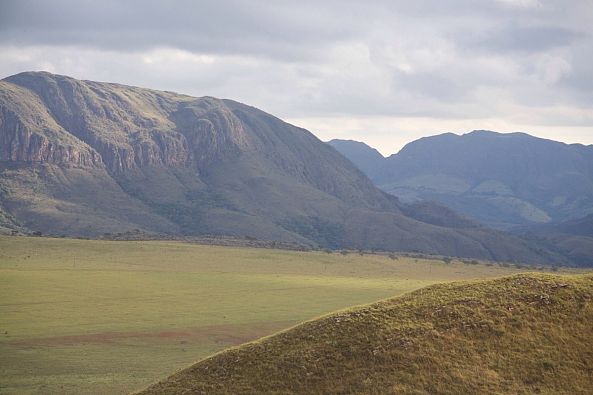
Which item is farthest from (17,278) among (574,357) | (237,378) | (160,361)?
(574,357)

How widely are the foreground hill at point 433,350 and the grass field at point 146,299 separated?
66.2ft

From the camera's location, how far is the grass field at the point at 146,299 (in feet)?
234

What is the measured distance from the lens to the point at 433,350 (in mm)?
41469

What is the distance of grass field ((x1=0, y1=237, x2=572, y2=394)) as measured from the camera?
7138 centimetres

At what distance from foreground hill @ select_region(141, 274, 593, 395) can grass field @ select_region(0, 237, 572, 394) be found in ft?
66.2

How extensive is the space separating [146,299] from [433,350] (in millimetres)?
81400

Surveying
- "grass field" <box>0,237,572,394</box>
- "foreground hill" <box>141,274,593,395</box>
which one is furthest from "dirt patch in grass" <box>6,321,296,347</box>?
"foreground hill" <box>141,274,593,395</box>

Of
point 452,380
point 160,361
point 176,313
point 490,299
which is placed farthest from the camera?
point 176,313

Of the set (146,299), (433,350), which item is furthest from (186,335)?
(433,350)

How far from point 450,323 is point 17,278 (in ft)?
323

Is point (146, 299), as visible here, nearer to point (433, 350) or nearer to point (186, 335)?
point (186, 335)

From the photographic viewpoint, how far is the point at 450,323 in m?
43.8

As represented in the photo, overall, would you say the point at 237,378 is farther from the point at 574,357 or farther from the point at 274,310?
the point at 274,310

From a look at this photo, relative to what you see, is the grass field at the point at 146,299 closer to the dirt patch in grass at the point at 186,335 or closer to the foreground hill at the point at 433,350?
the dirt patch in grass at the point at 186,335
